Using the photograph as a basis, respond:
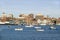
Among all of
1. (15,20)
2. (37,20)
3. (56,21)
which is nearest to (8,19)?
(15,20)

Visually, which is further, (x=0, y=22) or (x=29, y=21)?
(x=0, y=22)

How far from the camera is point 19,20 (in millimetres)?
103188

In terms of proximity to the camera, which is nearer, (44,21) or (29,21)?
(29,21)

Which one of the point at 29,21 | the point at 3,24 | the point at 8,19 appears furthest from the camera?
the point at 8,19

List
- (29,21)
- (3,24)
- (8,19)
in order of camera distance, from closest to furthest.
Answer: (29,21), (3,24), (8,19)

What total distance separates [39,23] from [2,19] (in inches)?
635

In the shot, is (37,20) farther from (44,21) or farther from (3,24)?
(3,24)

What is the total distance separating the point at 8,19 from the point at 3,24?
715 centimetres

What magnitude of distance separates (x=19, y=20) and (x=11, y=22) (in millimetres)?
4743

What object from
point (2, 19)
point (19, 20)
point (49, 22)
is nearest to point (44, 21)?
point (49, 22)

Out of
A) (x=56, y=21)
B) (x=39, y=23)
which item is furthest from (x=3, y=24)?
(x=56, y=21)

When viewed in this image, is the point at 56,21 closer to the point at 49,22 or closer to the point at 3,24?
the point at 49,22

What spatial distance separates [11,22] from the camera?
328 feet

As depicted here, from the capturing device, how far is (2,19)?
329 feet
